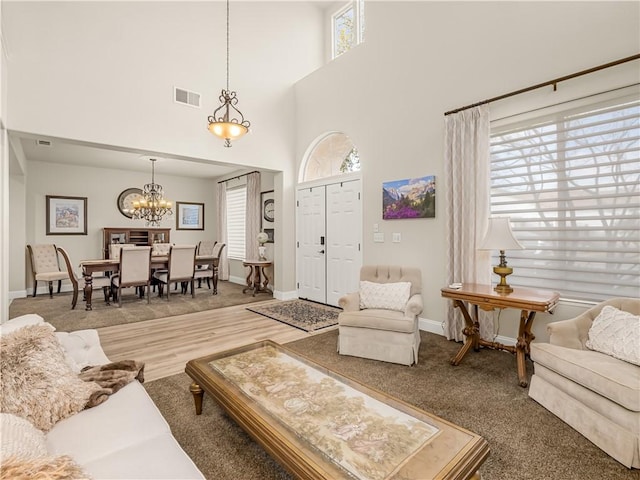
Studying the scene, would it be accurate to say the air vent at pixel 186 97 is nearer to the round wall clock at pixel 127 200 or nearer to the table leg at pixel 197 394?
the round wall clock at pixel 127 200

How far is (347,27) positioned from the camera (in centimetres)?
578

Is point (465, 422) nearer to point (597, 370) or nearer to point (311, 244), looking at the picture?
point (597, 370)

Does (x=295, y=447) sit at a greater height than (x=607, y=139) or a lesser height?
lesser

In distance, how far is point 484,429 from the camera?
196 cm

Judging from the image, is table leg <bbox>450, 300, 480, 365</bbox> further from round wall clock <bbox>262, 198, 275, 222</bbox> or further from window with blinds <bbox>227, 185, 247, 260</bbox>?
window with blinds <bbox>227, 185, 247, 260</bbox>

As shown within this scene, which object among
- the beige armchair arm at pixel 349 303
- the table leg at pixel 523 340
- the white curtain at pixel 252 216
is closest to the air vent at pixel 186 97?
the white curtain at pixel 252 216

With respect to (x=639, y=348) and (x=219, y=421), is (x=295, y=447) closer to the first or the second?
(x=219, y=421)

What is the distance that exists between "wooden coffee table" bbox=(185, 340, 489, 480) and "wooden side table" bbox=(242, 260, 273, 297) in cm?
430

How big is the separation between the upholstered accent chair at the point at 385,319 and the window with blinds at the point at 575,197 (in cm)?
112

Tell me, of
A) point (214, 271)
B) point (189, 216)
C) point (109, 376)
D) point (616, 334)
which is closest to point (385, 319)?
point (616, 334)

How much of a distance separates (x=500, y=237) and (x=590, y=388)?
1295 millimetres

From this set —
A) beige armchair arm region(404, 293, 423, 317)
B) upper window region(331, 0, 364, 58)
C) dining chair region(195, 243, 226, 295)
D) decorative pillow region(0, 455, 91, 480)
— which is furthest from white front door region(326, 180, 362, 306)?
decorative pillow region(0, 455, 91, 480)

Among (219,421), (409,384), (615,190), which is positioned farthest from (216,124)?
(615,190)

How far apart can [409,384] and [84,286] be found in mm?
5331
